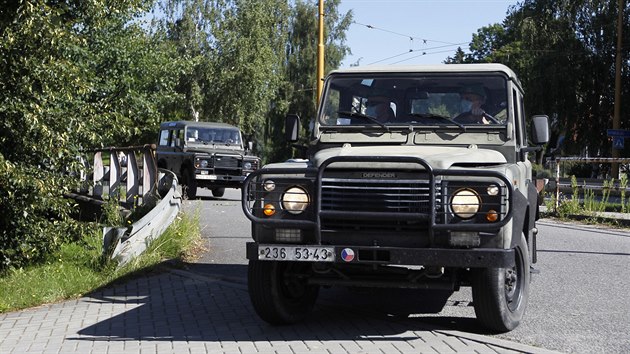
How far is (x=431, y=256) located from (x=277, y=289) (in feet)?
4.60

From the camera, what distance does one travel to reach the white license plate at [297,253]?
6609 millimetres

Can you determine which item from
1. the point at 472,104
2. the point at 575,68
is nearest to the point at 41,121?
the point at 472,104

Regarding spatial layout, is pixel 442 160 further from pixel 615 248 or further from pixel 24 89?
pixel 615 248

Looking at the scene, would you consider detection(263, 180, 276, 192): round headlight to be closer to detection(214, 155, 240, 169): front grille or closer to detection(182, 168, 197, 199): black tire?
detection(182, 168, 197, 199): black tire

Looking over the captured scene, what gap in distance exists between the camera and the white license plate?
6609 mm

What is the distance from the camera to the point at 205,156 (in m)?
25.0

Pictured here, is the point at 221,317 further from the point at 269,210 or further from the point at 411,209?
the point at 411,209

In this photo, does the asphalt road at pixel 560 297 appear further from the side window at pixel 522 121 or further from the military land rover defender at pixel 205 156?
the military land rover defender at pixel 205 156

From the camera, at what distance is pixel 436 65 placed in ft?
27.2

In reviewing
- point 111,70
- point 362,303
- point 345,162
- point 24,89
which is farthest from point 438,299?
point 111,70

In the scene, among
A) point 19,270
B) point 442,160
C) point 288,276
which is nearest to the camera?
point 442,160

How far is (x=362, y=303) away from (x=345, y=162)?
2224 mm

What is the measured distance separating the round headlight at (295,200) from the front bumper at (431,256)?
431 mm

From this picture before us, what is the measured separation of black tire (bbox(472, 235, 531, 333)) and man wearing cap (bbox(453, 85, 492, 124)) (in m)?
1.24
